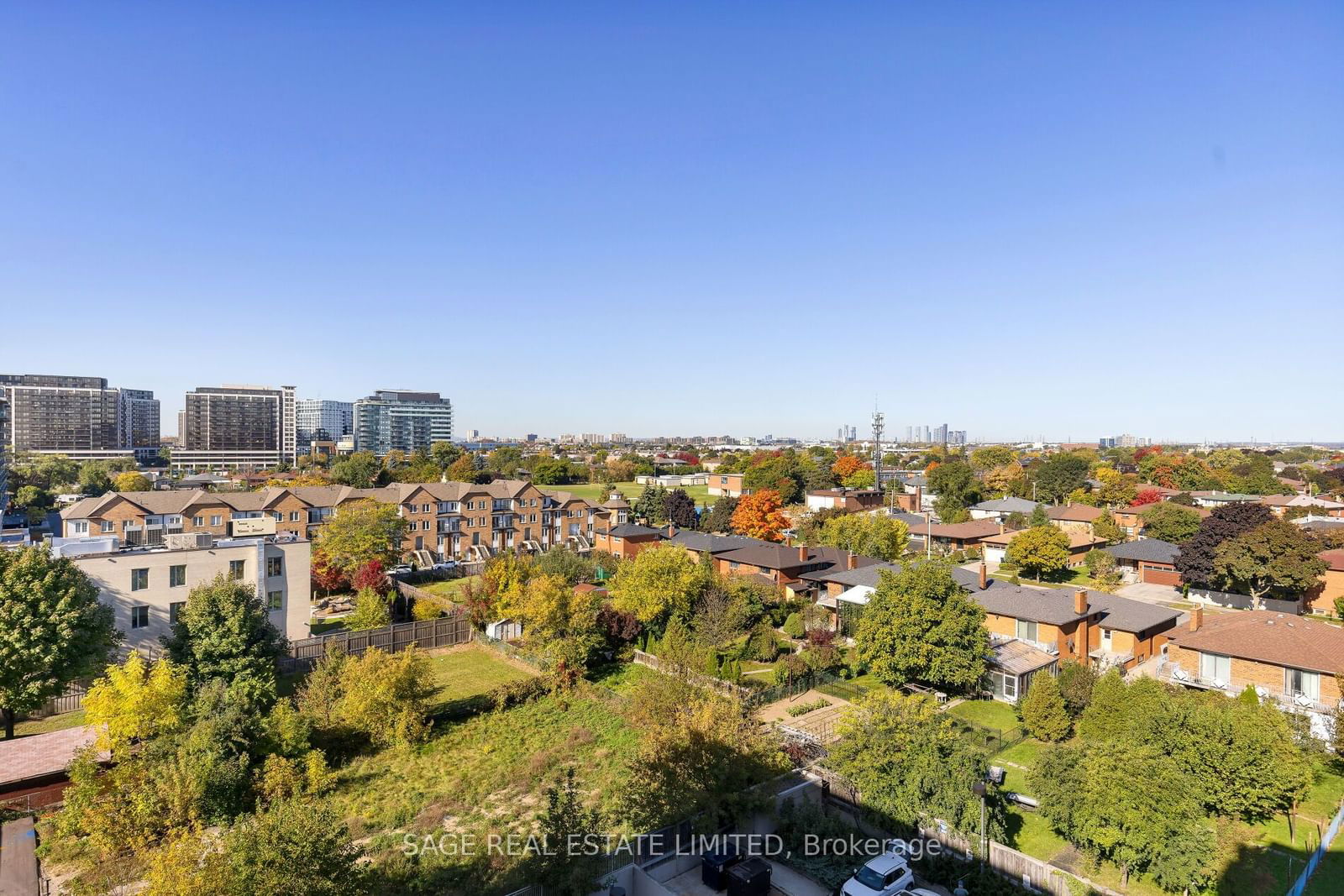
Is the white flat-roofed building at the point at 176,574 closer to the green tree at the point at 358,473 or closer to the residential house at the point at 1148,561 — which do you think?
the residential house at the point at 1148,561

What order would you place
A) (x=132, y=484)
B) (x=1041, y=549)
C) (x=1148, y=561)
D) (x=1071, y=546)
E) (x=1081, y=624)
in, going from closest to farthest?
1. (x=1081, y=624)
2. (x=1041, y=549)
3. (x=1148, y=561)
4. (x=1071, y=546)
5. (x=132, y=484)

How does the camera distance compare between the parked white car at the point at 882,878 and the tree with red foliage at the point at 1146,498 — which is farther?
the tree with red foliage at the point at 1146,498

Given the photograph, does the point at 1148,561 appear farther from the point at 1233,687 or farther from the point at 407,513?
the point at 407,513

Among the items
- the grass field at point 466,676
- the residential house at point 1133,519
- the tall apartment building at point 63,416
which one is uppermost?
the tall apartment building at point 63,416

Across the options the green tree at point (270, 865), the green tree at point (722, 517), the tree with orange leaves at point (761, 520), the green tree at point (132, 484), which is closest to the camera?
the green tree at point (270, 865)

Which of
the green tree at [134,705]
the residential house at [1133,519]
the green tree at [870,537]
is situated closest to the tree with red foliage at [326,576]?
the green tree at [134,705]

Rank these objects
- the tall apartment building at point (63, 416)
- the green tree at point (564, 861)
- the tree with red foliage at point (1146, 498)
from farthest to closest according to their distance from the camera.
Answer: the tall apartment building at point (63, 416) < the tree with red foliage at point (1146, 498) < the green tree at point (564, 861)

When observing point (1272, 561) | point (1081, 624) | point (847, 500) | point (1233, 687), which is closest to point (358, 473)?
point (847, 500)
